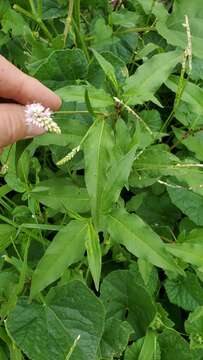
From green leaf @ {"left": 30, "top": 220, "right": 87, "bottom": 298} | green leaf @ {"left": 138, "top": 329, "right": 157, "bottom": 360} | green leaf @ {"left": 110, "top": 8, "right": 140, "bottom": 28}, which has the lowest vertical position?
green leaf @ {"left": 138, "top": 329, "right": 157, "bottom": 360}

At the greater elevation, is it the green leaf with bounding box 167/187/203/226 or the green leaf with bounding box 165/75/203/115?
the green leaf with bounding box 165/75/203/115

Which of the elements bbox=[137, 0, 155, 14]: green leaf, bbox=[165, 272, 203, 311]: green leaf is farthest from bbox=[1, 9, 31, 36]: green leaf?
bbox=[165, 272, 203, 311]: green leaf

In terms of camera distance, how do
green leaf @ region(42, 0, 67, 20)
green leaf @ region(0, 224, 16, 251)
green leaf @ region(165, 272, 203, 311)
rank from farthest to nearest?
green leaf @ region(42, 0, 67, 20)
green leaf @ region(165, 272, 203, 311)
green leaf @ region(0, 224, 16, 251)

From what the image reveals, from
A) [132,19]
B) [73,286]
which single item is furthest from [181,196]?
[132,19]

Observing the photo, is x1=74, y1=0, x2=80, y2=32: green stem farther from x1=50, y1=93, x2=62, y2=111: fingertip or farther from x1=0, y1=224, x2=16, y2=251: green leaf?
x1=0, y1=224, x2=16, y2=251: green leaf

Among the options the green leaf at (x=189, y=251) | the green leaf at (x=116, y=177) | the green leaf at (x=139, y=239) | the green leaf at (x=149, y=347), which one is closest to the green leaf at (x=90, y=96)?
the green leaf at (x=116, y=177)
